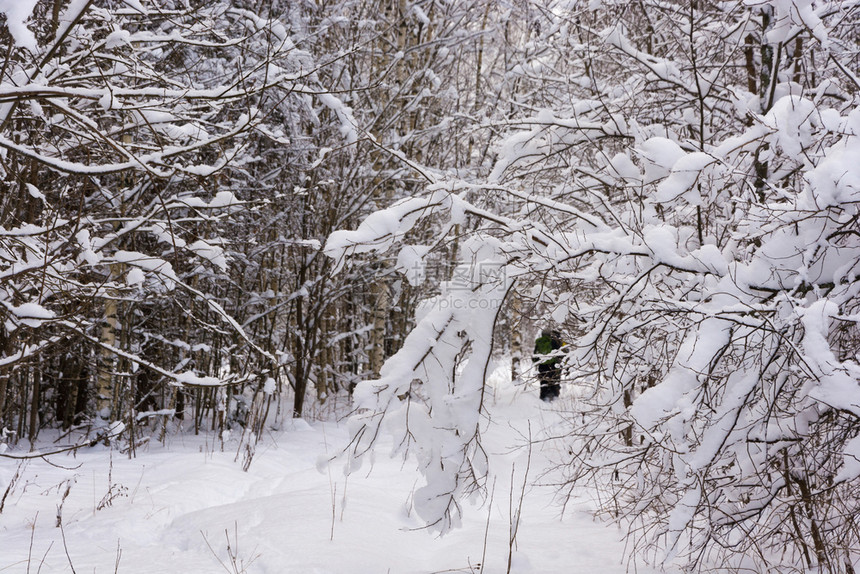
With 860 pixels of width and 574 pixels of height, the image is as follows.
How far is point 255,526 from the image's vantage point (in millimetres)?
3691

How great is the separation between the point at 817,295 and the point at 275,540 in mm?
3010

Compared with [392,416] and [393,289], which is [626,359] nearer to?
[392,416]

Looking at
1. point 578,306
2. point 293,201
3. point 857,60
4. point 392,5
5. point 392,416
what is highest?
point 392,5

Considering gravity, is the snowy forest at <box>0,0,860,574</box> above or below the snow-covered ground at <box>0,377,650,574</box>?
above

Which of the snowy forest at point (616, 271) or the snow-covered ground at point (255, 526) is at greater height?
the snowy forest at point (616, 271)

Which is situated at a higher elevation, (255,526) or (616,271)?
(616,271)

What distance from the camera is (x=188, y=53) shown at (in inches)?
274

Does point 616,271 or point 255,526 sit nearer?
point 616,271

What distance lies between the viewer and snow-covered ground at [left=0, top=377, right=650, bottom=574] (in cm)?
321

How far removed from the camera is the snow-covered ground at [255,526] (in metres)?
3.21

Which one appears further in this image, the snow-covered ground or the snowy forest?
the snow-covered ground

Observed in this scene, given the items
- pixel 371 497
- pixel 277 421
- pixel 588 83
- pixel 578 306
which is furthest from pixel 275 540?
pixel 277 421

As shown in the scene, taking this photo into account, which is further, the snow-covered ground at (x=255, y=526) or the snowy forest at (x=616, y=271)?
the snow-covered ground at (x=255, y=526)

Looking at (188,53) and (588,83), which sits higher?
(188,53)
